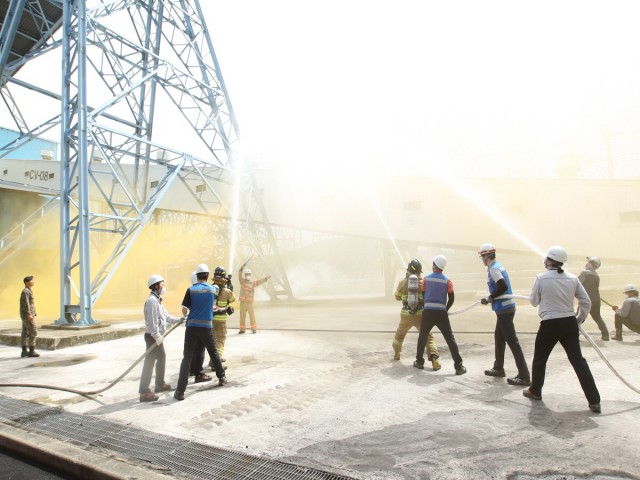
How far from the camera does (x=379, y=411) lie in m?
4.08

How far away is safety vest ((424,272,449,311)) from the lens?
579 centimetres

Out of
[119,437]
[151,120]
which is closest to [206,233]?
[151,120]

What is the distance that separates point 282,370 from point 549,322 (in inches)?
144

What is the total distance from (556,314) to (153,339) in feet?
15.6

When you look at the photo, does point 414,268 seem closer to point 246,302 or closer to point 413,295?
point 413,295

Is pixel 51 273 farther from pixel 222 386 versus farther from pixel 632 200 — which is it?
pixel 632 200

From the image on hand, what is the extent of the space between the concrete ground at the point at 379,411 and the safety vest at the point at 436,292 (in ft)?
3.15

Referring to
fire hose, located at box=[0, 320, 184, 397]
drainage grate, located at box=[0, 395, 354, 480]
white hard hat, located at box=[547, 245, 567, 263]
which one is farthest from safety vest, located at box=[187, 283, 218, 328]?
white hard hat, located at box=[547, 245, 567, 263]

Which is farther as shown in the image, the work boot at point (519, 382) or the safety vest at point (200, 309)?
the safety vest at point (200, 309)

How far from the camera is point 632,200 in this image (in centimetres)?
1535

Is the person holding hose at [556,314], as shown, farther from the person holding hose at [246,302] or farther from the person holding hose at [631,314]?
the person holding hose at [246,302]

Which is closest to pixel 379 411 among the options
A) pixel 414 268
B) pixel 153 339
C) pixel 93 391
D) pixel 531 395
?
pixel 531 395

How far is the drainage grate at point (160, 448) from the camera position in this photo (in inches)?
111

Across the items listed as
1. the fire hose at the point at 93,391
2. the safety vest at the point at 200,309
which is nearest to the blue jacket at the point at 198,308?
the safety vest at the point at 200,309
